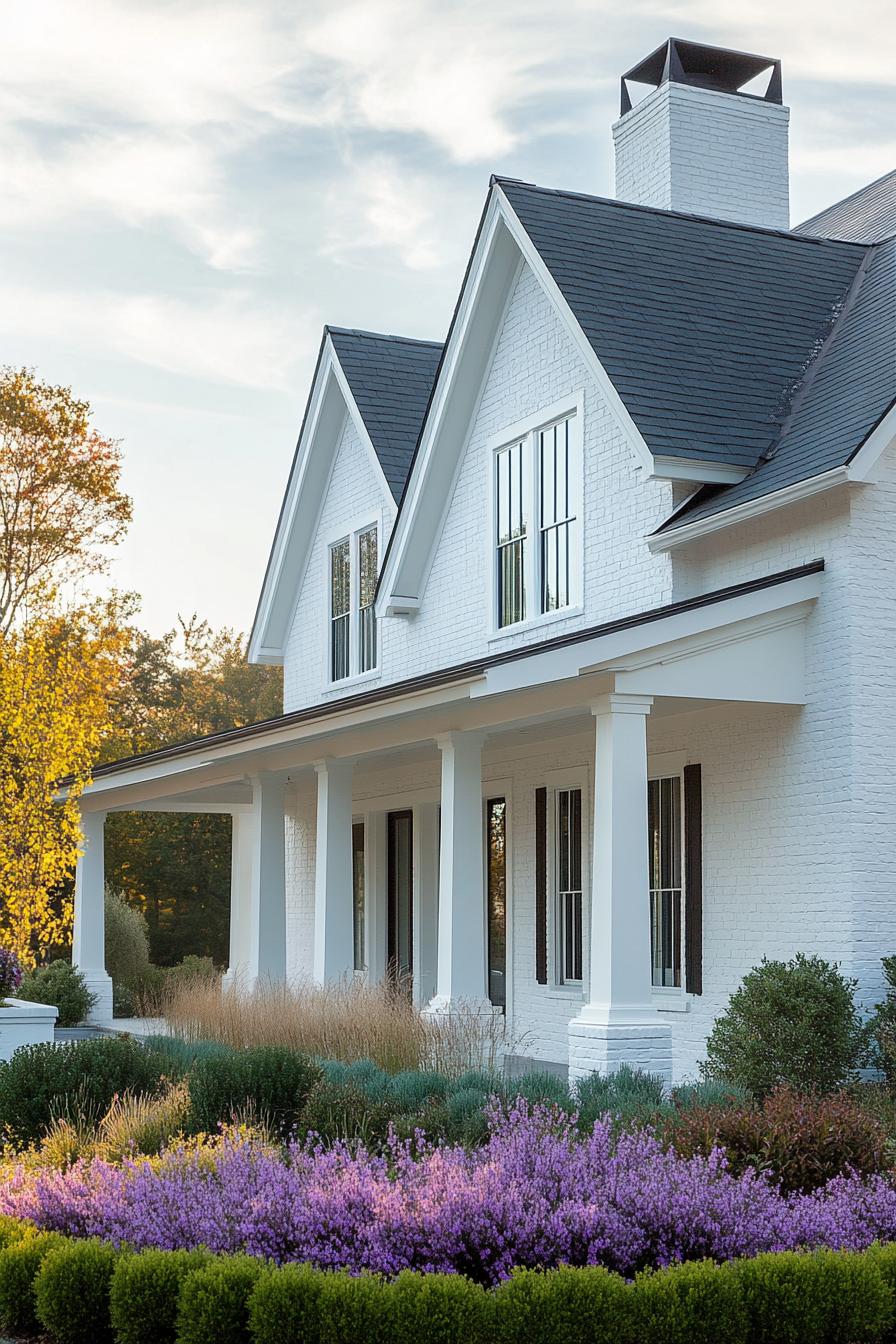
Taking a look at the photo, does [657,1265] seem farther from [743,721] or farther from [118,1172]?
[743,721]

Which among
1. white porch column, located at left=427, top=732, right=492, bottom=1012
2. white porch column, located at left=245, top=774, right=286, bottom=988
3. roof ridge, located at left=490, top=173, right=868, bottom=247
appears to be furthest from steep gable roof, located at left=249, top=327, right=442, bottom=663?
white porch column, located at left=427, top=732, right=492, bottom=1012

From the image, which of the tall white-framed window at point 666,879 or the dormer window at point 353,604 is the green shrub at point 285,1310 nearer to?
the tall white-framed window at point 666,879

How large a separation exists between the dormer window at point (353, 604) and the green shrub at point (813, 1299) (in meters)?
14.7

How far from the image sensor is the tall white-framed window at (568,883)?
1598 centimetres

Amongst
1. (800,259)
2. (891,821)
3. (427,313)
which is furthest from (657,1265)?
(427,313)

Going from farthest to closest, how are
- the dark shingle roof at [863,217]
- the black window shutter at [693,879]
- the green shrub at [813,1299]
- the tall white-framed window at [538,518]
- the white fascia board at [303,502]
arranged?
the white fascia board at [303,502] → the dark shingle roof at [863,217] → the tall white-framed window at [538,518] → the black window shutter at [693,879] → the green shrub at [813,1299]

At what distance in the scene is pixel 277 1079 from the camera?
9945 millimetres

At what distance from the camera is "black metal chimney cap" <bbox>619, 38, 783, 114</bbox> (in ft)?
64.7

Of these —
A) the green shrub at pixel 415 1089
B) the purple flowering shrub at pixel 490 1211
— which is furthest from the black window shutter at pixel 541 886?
the purple flowering shrub at pixel 490 1211

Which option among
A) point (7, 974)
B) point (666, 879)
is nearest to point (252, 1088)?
point (666, 879)

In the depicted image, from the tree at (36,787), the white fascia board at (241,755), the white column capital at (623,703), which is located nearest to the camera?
the white column capital at (623,703)

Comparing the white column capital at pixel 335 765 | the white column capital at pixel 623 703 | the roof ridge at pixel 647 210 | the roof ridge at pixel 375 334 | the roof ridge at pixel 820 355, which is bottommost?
the white column capital at pixel 335 765

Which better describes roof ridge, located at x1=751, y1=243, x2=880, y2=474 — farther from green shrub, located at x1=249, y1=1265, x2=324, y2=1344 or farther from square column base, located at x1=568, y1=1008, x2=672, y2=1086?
green shrub, located at x1=249, y1=1265, x2=324, y2=1344

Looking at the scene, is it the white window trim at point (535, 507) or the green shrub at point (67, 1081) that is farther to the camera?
the white window trim at point (535, 507)
